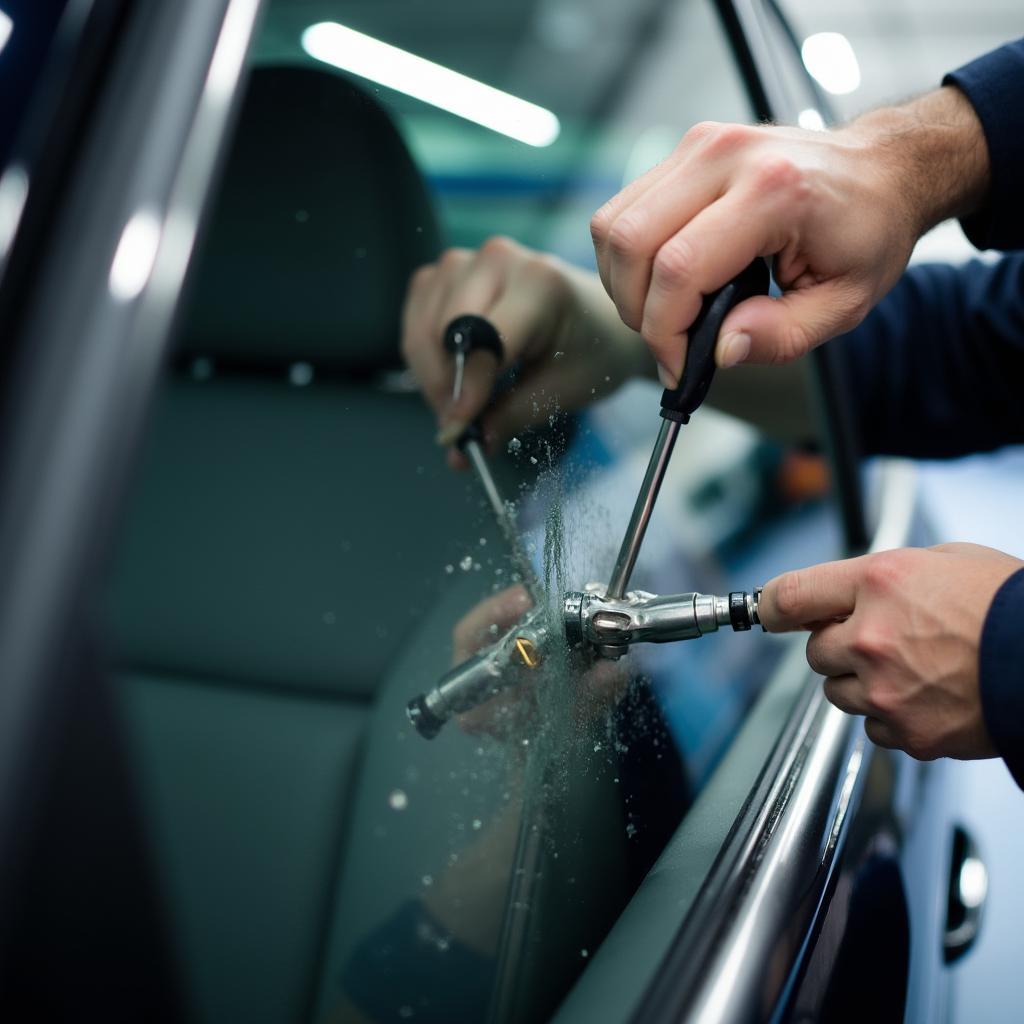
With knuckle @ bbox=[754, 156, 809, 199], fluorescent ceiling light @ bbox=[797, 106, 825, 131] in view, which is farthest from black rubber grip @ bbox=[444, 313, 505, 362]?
fluorescent ceiling light @ bbox=[797, 106, 825, 131]

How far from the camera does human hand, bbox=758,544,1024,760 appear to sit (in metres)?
0.64

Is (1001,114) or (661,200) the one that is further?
(1001,114)

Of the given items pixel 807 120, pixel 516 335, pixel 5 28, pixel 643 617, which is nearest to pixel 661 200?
pixel 516 335

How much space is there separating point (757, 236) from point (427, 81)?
42 cm

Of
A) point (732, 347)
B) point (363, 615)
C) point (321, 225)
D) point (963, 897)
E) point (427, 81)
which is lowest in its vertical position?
point (963, 897)

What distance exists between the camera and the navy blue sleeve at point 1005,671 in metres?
0.59

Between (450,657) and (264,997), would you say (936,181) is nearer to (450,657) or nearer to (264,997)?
(450,657)

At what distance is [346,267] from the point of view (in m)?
0.84

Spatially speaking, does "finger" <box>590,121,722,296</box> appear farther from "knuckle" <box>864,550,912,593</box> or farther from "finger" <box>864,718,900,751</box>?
"finger" <box>864,718,900,751</box>

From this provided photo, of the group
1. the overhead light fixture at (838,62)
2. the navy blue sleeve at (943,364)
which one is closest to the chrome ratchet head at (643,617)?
the navy blue sleeve at (943,364)

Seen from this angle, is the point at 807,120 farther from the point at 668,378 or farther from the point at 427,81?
the point at 668,378

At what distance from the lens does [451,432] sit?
738 mm

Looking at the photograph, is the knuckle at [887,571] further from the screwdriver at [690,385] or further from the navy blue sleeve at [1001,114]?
the navy blue sleeve at [1001,114]

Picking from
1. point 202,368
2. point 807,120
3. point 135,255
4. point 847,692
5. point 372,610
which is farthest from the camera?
point 807,120
